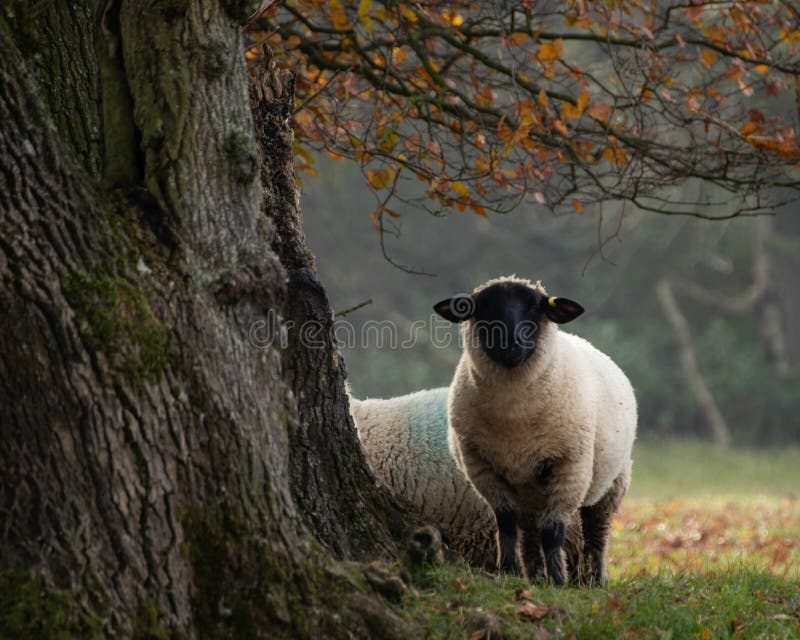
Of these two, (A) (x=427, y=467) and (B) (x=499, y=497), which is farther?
(A) (x=427, y=467)

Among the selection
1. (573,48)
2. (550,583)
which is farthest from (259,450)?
(573,48)

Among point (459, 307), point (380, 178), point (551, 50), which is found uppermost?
point (551, 50)

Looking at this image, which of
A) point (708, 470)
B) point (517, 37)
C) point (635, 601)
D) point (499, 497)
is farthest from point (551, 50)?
point (708, 470)

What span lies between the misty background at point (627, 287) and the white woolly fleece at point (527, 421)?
22.3 metres

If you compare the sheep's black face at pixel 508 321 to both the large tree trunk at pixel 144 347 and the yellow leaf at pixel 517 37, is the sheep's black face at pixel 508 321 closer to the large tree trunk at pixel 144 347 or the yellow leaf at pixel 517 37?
the yellow leaf at pixel 517 37

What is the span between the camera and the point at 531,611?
4500 millimetres

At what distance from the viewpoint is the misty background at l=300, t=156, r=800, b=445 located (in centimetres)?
2953

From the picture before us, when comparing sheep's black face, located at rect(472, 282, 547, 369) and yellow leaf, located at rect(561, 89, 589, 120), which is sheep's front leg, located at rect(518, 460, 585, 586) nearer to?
sheep's black face, located at rect(472, 282, 547, 369)

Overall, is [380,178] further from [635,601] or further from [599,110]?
[635,601]

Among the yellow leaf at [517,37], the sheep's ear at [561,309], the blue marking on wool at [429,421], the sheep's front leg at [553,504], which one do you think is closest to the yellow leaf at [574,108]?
the yellow leaf at [517,37]

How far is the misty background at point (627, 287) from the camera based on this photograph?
2953 cm

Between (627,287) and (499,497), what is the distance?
87.1ft

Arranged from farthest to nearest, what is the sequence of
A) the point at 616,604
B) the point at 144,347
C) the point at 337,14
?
the point at 337,14, the point at 616,604, the point at 144,347

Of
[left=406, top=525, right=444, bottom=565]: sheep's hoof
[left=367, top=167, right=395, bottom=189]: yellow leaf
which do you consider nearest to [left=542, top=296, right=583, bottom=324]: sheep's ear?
[left=367, top=167, right=395, bottom=189]: yellow leaf
